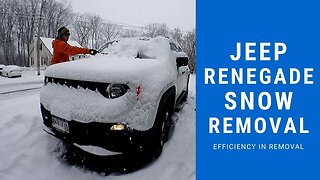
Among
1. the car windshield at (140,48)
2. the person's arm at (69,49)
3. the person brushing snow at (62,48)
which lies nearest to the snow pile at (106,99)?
the car windshield at (140,48)

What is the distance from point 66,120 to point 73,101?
0.19m

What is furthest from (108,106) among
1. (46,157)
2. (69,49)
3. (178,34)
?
(178,34)

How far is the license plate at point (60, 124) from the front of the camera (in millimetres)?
2598

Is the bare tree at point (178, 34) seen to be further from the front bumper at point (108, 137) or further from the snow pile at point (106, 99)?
the front bumper at point (108, 137)

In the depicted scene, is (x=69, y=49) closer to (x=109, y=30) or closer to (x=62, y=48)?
(x=62, y=48)

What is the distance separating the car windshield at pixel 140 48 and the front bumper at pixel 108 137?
1.37m

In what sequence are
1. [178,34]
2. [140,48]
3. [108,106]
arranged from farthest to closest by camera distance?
[178,34], [140,48], [108,106]

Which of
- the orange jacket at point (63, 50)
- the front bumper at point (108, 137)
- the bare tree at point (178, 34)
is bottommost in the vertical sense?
the front bumper at point (108, 137)

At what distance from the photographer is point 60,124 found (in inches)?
105

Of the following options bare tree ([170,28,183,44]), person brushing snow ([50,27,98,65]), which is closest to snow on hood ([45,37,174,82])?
person brushing snow ([50,27,98,65])

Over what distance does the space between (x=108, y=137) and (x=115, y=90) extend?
412 millimetres

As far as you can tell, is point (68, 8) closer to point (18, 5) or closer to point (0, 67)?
point (18, 5)

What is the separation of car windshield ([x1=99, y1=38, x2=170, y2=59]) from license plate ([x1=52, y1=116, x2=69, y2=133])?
1.32 metres

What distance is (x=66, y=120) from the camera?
2.58m
